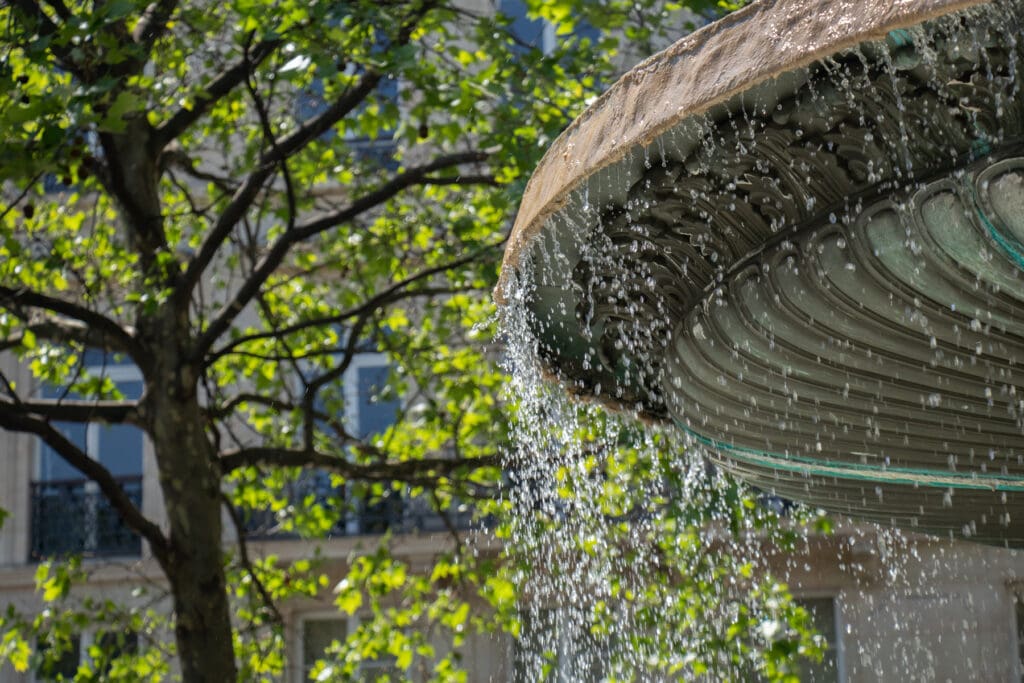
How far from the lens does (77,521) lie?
15.8 meters

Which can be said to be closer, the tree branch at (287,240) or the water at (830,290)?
the water at (830,290)

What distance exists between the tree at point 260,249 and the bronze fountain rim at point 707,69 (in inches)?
144

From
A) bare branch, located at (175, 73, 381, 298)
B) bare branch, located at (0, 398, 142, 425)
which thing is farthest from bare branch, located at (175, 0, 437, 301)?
bare branch, located at (0, 398, 142, 425)

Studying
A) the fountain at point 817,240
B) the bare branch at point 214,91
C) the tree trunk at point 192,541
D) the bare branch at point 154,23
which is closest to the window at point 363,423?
the bare branch at point 214,91

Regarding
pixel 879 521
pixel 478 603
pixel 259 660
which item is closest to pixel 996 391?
pixel 879 521

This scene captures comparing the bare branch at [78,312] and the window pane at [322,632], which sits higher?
the bare branch at [78,312]

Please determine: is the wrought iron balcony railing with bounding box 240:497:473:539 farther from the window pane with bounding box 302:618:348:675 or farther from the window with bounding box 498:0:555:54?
the window with bounding box 498:0:555:54

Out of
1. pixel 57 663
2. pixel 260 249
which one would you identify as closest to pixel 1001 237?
pixel 260 249

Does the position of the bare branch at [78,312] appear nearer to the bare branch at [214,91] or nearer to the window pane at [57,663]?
the bare branch at [214,91]

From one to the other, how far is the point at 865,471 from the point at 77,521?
45.0ft

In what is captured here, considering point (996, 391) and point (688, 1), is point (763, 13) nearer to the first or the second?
point (996, 391)

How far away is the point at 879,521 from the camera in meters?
3.79

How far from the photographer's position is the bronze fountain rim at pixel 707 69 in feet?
6.75

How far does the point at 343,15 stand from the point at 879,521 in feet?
13.6
